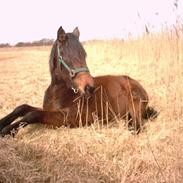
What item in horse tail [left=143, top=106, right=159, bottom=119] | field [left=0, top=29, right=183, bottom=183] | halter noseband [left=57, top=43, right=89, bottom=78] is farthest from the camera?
horse tail [left=143, top=106, right=159, bottom=119]

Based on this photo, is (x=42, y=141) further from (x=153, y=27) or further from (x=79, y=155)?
(x=153, y=27)

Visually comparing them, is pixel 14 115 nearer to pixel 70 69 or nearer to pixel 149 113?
pixel 70 69

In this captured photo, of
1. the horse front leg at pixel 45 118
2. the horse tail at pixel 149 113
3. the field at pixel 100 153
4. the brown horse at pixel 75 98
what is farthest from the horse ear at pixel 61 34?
the horse tail at pixel 149 113

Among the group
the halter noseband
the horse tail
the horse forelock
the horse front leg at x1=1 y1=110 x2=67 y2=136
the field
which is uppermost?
the horse forelock

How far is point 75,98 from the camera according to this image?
251 inches

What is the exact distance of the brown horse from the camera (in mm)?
5996

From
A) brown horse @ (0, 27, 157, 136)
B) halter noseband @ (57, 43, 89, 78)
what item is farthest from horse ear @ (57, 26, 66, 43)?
halter noseband @ (57, 43, 89, 78)

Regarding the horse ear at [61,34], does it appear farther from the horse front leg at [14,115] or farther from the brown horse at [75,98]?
the horse front leg at [14,115]

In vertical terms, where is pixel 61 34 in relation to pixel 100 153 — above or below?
above

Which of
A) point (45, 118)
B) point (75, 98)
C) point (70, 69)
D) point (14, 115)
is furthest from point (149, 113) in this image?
point (14, 115)

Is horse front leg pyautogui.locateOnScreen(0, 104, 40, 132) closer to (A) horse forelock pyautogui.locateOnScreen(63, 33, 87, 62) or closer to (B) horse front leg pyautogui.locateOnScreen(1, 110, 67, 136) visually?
(B) horse front leg pyautogui.locateOnScreen(1, 110, 67, 136)

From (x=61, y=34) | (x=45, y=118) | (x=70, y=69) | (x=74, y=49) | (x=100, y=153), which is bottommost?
(x=100, y=153)

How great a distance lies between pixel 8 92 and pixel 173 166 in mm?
6883

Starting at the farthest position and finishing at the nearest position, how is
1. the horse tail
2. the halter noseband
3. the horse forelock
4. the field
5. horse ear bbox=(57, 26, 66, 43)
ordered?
the horse tail
horse ear bbox=(57, 26, 66, 43)
the horse forelock
the halter noseband
the field
